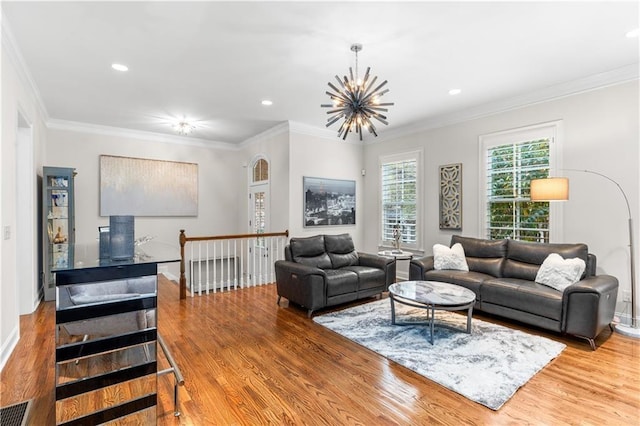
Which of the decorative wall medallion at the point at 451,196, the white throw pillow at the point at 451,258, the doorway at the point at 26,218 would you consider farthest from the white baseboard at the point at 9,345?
the decorative wall medallion at the point at 451,196

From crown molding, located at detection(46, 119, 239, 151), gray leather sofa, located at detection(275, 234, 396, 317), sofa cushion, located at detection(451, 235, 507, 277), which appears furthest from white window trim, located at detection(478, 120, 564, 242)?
Result: crown molding, located at detection(46, 119, 239, 151)

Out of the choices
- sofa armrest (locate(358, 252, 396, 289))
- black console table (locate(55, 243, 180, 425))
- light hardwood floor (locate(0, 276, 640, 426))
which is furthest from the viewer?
sofa armrest (locate(358, 252, 396, 289))

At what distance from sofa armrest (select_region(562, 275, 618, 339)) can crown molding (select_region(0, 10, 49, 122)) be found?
5730mm

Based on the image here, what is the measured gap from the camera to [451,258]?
15.2 ft

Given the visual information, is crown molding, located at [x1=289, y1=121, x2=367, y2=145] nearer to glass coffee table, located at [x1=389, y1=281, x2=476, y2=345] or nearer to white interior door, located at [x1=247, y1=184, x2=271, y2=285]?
white interior door, located at [x1=247, y1=184, x2=271, y2=285]

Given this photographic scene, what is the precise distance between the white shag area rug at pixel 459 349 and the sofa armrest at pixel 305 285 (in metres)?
0.22

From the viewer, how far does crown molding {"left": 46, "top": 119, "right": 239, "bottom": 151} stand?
18.6 ft

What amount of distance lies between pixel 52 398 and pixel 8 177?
82.5 inches

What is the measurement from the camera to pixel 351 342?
10.8 feet

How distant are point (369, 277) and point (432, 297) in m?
1.30

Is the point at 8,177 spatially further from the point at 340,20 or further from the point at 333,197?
the point at 333,197

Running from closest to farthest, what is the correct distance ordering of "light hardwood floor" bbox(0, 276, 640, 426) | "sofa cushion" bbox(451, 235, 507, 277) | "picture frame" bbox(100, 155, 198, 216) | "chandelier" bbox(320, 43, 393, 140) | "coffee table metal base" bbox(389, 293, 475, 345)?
"light hardwood floor" bbox(0, 276, 640, 426), "chandelier" bbox(320, 43, 393, 140), "coffee table metal base" bbox(389, 293, 475, 345), "sofa cushion" bbox(451, 235, 507, 277), "picture frame" bbox(100, 155, 198, 216)

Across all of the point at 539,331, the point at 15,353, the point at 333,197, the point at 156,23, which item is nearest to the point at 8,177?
the point at 15,353

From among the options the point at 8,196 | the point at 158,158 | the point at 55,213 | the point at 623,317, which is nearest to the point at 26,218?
the point at 55,213
